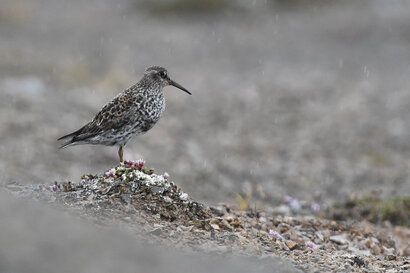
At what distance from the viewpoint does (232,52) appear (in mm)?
26719

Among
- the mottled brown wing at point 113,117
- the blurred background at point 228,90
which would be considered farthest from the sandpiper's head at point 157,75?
the blurred background at point 228,90

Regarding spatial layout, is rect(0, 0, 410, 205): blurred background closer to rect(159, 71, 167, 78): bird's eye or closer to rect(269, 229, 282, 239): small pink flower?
rect(159, 71, 167, 78): bird's eye

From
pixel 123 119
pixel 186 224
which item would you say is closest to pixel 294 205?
pixel 123 119

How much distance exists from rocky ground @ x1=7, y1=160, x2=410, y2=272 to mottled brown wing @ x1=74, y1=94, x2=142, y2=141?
3.40ft

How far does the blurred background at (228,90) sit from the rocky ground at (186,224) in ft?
8.16

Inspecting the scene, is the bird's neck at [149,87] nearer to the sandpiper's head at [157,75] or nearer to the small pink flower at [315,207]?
the sandpiper's head at [157,75]

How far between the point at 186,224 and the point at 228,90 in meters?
13.6

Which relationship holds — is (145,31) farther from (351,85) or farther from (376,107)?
(376,107)

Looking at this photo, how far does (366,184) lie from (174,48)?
45.3 feet

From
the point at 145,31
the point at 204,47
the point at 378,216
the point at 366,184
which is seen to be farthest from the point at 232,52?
the point at 378,216

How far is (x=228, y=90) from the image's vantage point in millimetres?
21422

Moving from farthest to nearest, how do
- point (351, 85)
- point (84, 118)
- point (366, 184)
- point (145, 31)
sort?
point (145, 31), point (351, 85), point (84, 118), point (366, 184)

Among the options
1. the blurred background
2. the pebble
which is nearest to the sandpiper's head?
the blurred background

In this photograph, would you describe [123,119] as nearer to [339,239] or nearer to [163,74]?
[163,74]
